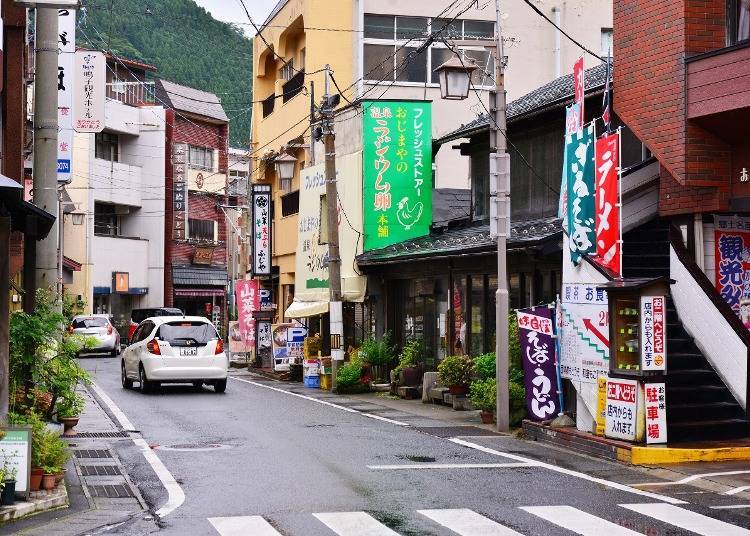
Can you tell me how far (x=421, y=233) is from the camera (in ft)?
96.9

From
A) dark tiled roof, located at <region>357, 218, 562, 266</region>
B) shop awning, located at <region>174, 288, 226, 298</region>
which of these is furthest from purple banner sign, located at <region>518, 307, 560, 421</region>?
shop awning, located at <region>174, 288, 226, 298</region>

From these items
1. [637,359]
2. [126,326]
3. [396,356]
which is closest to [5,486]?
[637,359]

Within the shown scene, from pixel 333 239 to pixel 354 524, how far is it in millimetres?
18293

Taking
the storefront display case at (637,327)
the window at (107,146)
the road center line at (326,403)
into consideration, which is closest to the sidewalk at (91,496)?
the road center line at (326,403)

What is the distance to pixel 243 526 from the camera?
32.7 feet

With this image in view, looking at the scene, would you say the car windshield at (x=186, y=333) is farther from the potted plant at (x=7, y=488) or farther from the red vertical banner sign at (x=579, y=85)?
the potted plant at (x=7, y=488)

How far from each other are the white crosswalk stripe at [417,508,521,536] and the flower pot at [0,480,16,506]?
394 centimetres

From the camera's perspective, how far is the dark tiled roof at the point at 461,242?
65.8ft

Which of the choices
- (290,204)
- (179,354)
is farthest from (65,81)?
(290,204)

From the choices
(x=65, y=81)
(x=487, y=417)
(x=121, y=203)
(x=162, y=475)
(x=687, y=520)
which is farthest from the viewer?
(x=121, y=203)

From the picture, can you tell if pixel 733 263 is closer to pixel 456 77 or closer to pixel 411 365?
pixel 456 77

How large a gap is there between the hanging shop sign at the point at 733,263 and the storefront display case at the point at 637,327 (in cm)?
233

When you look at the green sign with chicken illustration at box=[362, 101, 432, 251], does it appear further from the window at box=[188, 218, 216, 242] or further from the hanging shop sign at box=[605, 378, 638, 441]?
the window at box=[188, 218, 216, 242]

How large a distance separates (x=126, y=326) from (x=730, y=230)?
157 ft
